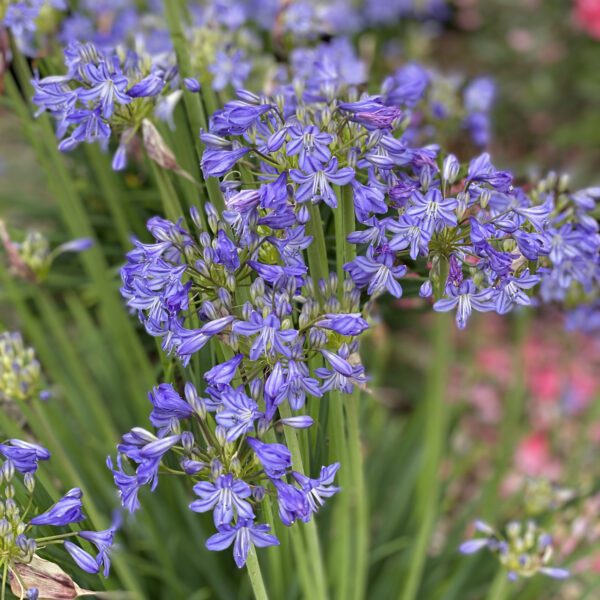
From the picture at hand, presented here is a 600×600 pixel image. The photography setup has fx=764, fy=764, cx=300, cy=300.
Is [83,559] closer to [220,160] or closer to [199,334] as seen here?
[199,334]

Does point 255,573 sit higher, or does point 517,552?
point 255,573

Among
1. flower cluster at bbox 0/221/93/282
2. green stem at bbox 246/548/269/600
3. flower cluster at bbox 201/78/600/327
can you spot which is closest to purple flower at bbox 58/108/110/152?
flower cluster at bbox 201/78/600/327

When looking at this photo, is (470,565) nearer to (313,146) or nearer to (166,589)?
(166,589)

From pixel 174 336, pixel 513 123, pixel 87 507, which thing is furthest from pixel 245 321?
pixel 513 123

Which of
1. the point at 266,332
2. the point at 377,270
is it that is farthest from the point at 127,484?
the point at 377,270

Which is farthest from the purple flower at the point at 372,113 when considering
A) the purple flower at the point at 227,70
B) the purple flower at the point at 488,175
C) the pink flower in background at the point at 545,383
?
the pink flower in background at the point at 545,383

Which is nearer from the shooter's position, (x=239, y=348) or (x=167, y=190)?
(x=239, y=348)

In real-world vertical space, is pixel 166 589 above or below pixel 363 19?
below
